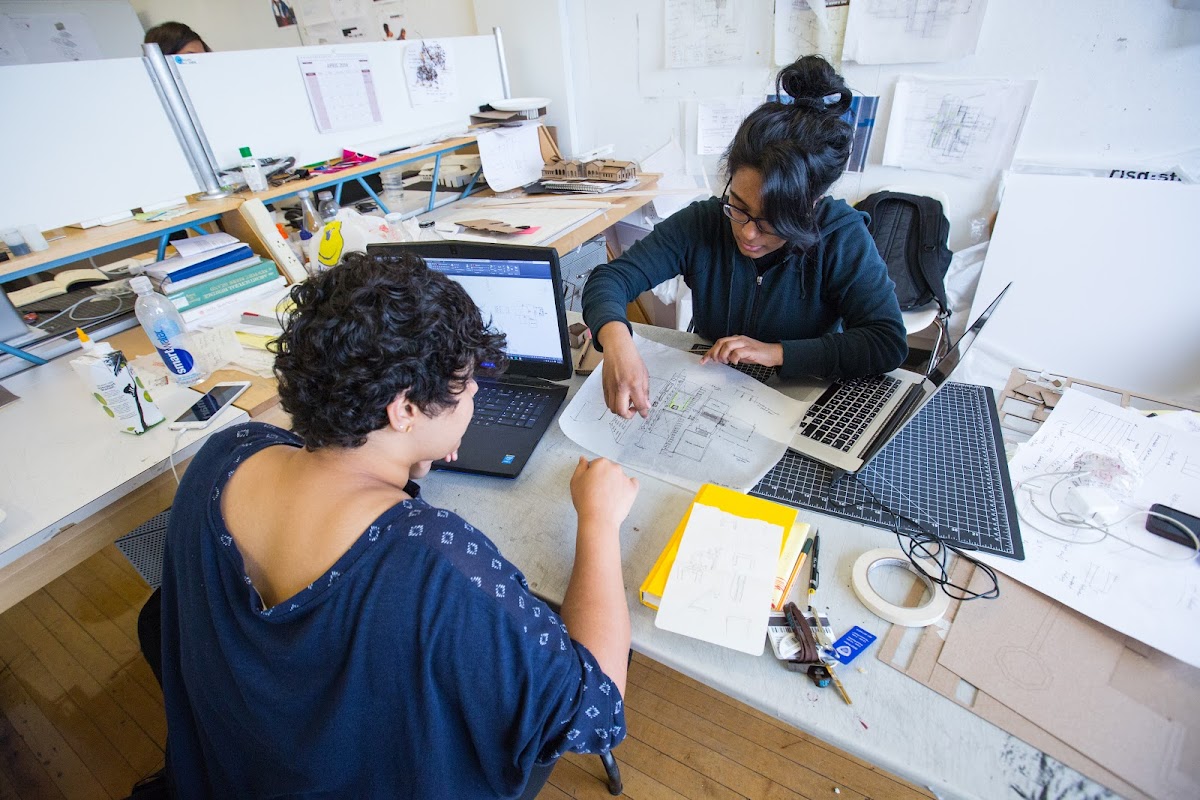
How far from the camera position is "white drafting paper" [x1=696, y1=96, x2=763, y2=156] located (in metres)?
2.44

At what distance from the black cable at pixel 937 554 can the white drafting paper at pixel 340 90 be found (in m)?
2.25

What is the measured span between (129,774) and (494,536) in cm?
140

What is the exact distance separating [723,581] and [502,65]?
113 inches

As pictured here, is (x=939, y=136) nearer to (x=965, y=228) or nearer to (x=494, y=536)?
(x=965, y=228)

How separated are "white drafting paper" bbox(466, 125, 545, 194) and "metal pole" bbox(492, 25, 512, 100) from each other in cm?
32

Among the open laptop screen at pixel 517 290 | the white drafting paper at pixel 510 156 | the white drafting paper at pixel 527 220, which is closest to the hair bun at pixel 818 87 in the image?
the open laptop screen at pixel 517 290

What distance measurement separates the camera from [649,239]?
1.36 meters

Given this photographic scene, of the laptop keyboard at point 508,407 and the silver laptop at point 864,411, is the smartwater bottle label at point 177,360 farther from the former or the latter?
the silver laptop at point 864,411

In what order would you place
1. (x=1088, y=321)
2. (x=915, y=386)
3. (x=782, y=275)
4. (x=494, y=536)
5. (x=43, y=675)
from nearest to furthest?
(x=494, y=536) → (x=915, y=386) → (x=782, y=275) → (x=43, y=675) → (x=1088, y=321)

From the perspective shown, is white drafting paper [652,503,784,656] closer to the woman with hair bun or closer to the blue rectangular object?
the blue rectangular object

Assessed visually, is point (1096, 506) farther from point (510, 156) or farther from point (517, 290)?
point (510, 156)

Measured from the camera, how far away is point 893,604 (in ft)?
2.30

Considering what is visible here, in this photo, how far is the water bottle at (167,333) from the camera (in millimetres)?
1314

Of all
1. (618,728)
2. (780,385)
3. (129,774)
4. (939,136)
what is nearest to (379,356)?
(618,728)
